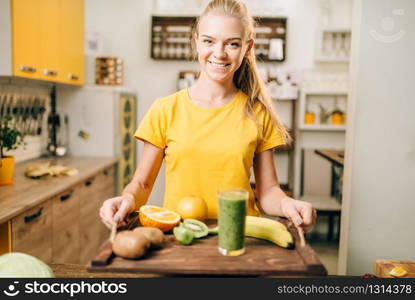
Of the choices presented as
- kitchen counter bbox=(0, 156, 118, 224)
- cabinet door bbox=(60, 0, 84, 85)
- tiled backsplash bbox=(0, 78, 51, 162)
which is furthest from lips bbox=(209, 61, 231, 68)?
cabinet door bbox=(60, 0, 84, 85)

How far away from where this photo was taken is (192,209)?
1.18 meters

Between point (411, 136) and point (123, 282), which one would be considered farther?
point (411, 136)

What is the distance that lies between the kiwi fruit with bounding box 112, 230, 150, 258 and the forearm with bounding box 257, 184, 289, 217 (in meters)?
0.56

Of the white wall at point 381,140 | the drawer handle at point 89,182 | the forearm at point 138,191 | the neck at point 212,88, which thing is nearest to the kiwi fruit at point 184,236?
the forearm at point 138,191

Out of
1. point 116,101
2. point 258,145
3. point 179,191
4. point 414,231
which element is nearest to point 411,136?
point 414,231

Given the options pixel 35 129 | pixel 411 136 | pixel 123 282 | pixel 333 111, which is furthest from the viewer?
pixel 333 111

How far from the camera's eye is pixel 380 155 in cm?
237

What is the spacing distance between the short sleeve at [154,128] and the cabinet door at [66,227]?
50.9 inches

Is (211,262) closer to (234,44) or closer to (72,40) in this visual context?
(234,44)

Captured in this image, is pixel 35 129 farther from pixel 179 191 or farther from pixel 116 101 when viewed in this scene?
pixel 179 191

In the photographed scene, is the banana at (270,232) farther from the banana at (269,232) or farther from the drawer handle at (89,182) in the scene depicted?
the drawer handle at (89,182)

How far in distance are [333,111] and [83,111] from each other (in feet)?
8.54

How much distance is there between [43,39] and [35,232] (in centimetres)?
143

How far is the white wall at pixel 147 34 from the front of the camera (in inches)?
179
